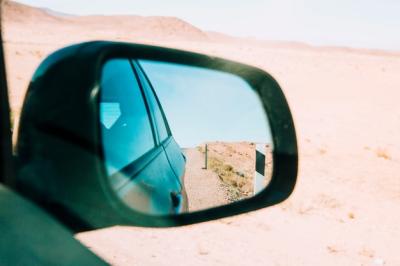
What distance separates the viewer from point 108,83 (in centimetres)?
185

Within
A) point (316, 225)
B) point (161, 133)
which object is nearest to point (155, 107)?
point (161, 133)

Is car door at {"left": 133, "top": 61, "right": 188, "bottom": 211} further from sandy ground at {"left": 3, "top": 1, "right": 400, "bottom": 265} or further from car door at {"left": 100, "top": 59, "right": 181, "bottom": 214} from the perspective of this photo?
sandy ground at {"left": 3, "top": 1, "right": 400, "bottom": 265}

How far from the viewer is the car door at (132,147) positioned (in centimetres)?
160

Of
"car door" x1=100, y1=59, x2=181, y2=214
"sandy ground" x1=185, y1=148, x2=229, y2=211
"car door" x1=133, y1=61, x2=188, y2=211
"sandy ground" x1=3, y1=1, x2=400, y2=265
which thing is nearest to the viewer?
"car door" x1=100, y1=59, x2=181, y2=214

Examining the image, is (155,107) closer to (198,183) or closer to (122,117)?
(198,183)

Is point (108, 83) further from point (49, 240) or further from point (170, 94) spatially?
point (49, 240)

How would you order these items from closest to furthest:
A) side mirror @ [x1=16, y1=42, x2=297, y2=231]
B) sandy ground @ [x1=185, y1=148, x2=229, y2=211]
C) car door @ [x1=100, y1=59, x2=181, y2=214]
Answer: side mirror @ [x1=16, y1=42, x2=297, y2=231] → car door @ [x1=100, y1=59, x2=181, y2=214] → sandy ground @ [x1=185, y1=148, x2=229, y2=211]

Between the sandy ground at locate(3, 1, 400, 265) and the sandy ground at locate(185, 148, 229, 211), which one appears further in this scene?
the sandy ground at locate(3, 1, 400, 265)

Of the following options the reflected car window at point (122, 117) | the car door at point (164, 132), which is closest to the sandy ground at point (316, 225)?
the car door at point (164, 132)

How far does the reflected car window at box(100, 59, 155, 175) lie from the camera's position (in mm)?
1696

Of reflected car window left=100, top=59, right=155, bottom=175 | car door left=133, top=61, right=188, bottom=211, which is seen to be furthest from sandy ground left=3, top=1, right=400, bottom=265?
reflected car window left=100, top=59, right=155, bottom=175

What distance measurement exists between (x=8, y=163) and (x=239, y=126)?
1.97m

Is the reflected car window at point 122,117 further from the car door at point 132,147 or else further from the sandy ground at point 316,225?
the sandy ground at point 316,225

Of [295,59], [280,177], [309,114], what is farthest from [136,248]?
[295,59]
